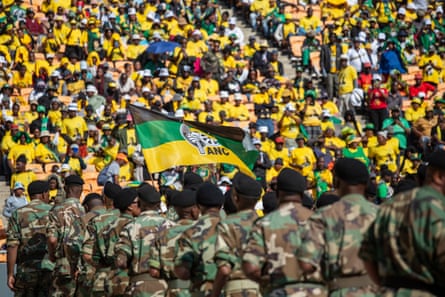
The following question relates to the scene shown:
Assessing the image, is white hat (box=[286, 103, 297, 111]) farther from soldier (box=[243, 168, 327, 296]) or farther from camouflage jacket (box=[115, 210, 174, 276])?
soldier (box=[243, 168, 327, 296])

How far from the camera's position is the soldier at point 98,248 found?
11.8 metres

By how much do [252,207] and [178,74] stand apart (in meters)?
18.9

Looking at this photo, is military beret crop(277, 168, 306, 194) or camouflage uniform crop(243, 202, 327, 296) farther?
military beret crop(277, 168, 306, 194)

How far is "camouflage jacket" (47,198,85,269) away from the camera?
1314cm

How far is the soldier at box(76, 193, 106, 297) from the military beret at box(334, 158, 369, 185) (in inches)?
173

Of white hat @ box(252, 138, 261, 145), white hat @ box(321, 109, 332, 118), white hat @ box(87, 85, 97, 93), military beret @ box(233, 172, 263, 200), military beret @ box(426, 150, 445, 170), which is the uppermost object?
military beret @ box(426, 150, 445, 170)

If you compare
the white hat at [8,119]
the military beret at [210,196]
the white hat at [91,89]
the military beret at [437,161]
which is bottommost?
the white hat at [8,119]

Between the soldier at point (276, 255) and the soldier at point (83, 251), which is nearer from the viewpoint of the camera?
the soldier at point (276, 255)

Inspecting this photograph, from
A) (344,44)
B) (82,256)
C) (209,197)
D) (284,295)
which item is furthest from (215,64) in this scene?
(284,295)

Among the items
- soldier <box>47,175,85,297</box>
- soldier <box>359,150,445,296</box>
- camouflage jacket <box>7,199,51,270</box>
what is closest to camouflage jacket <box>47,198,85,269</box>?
soldier <box>47,175,85,297</box>

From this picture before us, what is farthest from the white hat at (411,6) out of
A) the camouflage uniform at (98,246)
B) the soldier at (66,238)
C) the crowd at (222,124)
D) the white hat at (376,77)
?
the camouflage uniform at (98,246)

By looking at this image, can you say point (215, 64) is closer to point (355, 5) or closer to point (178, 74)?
point (178, 74)

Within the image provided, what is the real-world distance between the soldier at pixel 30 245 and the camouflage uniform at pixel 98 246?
171cm

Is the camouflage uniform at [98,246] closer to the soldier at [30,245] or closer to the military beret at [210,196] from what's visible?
the soldier at [30,245]
